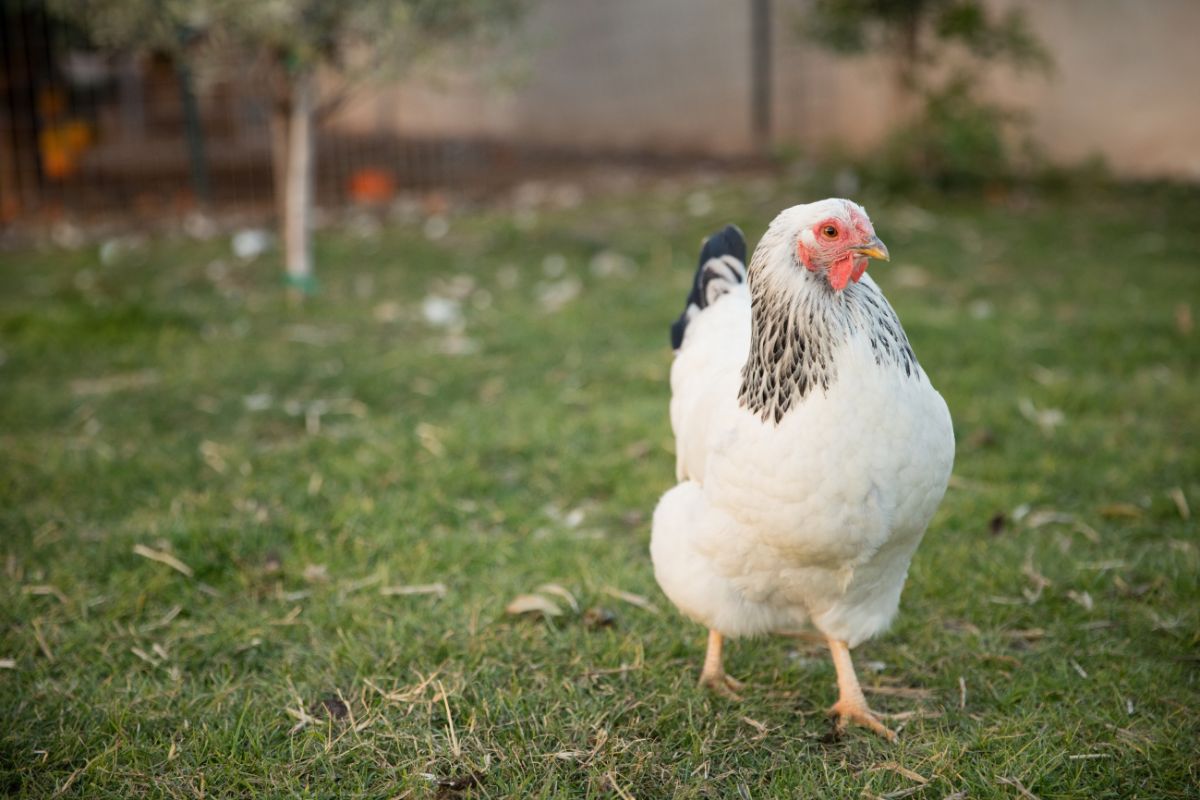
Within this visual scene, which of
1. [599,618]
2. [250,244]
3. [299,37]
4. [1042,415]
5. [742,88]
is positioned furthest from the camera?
[742,88]

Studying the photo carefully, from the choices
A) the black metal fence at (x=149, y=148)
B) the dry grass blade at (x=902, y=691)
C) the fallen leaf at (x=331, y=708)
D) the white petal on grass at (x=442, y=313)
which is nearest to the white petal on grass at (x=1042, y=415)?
the dry grass blade at (x=902, y=691)

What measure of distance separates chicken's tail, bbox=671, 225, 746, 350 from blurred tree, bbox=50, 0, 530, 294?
3.30 m

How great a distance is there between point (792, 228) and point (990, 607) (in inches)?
53.8

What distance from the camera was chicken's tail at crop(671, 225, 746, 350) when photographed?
3.15 metres

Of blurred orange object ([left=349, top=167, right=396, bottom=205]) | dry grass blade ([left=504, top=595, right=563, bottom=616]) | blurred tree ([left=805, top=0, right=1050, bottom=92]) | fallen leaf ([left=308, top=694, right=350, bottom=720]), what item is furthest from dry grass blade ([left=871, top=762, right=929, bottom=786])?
blurred orange object ([left=349, top=167, right=396, bottom=205])

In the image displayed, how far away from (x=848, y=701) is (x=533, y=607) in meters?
0.92

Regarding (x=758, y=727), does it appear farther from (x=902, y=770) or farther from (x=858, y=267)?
(x=858, y=267)

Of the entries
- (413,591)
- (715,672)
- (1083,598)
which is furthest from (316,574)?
(1083,598)

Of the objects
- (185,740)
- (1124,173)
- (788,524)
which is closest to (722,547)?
(788,524)

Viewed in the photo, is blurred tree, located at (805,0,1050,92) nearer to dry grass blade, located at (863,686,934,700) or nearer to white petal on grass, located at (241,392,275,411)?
white petal on grass, located at (241,392,275,411)

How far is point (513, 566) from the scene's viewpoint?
3.32 meters

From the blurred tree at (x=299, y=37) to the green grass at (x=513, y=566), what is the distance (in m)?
0.96

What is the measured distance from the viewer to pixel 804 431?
7.36ft

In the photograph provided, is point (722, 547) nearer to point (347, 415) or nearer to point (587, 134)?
point (347, 415)
